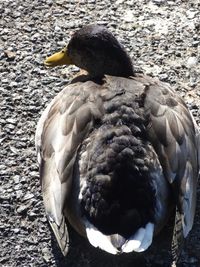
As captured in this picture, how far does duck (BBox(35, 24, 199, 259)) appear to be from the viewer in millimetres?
4402

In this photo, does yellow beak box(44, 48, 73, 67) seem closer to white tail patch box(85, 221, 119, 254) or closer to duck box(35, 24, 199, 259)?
duck box(35, 24, 199, 259)

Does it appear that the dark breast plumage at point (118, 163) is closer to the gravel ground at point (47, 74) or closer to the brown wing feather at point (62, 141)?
the brown wing feather at point (62, 141)

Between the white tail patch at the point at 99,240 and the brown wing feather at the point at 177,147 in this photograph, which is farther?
the brown wing feather at the point at 177,147

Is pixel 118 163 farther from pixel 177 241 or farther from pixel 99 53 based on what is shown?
pixel 99 53

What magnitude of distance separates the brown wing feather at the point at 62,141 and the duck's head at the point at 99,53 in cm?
39

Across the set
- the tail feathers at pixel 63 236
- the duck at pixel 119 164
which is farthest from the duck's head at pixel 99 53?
the tail feathers at pixel 63 236

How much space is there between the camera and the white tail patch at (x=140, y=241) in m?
4.25

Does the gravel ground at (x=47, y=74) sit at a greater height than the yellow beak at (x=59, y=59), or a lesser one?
lesser

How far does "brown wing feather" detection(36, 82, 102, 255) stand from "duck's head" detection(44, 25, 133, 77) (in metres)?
→ 0.39

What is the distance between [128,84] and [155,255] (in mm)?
1162

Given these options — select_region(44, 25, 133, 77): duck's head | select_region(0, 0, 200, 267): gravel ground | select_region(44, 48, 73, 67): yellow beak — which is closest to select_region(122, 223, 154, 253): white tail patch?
select_region(0, 0, 200, 267): gravel ground

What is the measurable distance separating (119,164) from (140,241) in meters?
0.50

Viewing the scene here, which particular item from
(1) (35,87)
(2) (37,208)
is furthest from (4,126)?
(2) (37,208)

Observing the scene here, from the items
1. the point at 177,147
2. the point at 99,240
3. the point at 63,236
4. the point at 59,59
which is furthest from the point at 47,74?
the point at 99,240
